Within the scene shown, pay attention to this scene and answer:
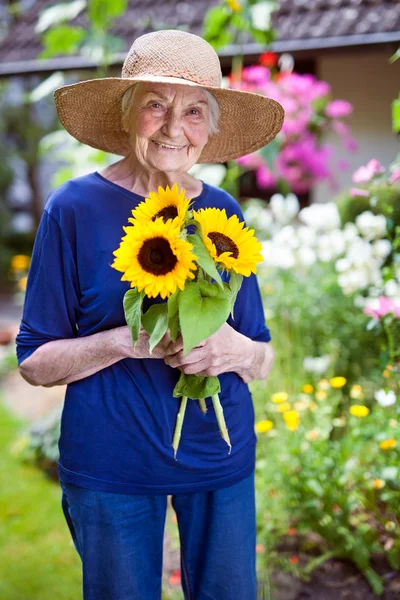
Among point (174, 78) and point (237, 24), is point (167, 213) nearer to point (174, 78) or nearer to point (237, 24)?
point (174, 78)

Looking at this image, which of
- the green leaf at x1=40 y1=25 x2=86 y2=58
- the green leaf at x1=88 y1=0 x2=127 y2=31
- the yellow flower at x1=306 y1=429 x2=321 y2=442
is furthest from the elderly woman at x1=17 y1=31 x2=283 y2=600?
the green leaf at x1=40 y1=25 x2=86 y2=58

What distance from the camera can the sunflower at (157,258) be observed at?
122 centimetres

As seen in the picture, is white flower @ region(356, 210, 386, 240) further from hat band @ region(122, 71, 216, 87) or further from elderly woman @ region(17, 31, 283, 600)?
hat band @ region(122, 71, 216, 87)

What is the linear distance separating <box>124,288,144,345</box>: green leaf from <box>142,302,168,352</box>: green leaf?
0.03 metres

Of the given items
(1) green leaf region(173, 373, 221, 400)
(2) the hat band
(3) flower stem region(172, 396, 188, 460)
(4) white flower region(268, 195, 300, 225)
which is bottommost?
(3) flower stem region(172, 396, 188, 460)

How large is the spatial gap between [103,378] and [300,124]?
336cm

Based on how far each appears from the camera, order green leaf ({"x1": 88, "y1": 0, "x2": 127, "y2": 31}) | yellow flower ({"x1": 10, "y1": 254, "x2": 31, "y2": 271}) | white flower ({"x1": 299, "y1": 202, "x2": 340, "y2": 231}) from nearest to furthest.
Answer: white flower ({"x1": 299, "y1": 202, "x2": 340, "y2": 231})
green leaf ({"x1": 88, "y1": 0, "x2": 127, "y2": 31})
yellow flower ({"x1": 10, "y1": 254, "x2": 31, "y2": 271})

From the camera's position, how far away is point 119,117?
1.69 m

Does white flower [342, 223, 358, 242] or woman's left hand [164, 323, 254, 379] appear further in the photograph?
white flower [342, 223, 358, 242]

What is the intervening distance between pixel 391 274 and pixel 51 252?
1320 millimetres

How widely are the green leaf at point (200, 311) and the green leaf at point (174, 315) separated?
2 cm

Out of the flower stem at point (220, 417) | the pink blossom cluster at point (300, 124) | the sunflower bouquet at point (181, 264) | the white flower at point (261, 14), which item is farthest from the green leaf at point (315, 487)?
the pink blossom cluster at point (300, 124)

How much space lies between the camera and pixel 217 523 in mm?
1601

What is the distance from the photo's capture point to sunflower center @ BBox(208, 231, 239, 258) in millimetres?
1297
